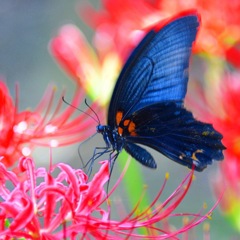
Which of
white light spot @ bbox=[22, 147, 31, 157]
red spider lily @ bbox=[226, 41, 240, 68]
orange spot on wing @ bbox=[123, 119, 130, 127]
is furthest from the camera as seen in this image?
red spider lily @ bbox=[226, 41, 240, 68]

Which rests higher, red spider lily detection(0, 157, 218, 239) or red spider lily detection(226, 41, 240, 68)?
red spider lily detection(226, 41, 240, 68)

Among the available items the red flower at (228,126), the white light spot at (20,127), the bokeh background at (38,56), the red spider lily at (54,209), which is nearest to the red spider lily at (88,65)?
the red flower at (228,126)

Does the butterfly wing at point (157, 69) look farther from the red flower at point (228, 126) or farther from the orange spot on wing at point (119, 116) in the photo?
the red flower at point (228, 126)

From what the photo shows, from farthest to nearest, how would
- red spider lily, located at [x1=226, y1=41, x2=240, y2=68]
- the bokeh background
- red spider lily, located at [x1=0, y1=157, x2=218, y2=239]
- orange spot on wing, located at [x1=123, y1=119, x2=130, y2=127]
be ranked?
the bokeh background → red spider lily, located at [x1=226, y1=41, x2=240, y2=68] → orange spot on wing, located at [x1=123, y1=119, x2=130, y2=127] → red spider lily, located at [x1=0, y1=157, x2=218, y2=239]

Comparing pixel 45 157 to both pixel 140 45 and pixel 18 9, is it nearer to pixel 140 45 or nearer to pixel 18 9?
pixel 18 9

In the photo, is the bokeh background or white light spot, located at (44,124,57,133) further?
the bokeh background

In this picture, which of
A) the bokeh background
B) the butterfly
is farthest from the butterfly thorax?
the bokeh background

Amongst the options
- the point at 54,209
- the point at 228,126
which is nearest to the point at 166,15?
the point at 228,126

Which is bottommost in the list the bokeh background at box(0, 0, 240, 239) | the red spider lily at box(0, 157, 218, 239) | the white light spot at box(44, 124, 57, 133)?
the red spider lily at box(0, 157, 218, 239)

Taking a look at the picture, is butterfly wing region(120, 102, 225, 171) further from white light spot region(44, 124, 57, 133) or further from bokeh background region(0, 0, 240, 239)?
bokeh background region(0, 0, 240, 239)
